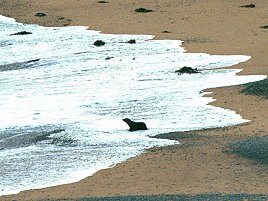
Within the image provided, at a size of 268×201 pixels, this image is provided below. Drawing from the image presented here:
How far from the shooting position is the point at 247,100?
62.5 feet

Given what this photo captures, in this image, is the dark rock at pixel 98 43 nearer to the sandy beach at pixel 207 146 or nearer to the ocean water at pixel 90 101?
the ocean water at pixel 90 101

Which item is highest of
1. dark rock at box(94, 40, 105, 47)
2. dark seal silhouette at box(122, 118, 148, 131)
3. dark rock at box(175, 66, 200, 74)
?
dark seal silhouette at box(122, 118, 148, 131)

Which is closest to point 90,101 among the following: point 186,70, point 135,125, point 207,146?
point 135,125

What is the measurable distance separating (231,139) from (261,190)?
349 cm

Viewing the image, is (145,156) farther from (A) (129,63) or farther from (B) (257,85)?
(A) (129,63)

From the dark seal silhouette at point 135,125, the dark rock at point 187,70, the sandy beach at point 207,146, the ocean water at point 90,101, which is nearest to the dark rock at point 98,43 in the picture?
the ocean water at point 90,101

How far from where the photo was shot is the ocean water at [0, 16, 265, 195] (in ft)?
48.4

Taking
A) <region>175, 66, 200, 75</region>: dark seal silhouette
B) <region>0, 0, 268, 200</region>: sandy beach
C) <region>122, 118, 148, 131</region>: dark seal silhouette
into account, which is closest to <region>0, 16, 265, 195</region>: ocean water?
<region>122, 118, 148, 131</region>: dark seal silhouette

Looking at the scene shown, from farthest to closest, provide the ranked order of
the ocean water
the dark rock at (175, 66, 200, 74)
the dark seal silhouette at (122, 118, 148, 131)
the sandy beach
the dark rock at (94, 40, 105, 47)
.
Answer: the dark rock at (94, 40, 105, 47) < the dark rock at (175, 66, 200, 74) < the dark seal silhouette at (122, 118, 148, 131) < the ocean water < the sandy beach

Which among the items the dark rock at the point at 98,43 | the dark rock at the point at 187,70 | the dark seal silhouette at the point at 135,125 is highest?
the dark seal silhouette at the point at 135,125

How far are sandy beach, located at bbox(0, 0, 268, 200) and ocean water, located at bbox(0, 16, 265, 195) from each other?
0.45m

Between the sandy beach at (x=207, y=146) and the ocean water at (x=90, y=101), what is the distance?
1.47 ft

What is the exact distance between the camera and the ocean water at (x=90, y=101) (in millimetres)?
14766

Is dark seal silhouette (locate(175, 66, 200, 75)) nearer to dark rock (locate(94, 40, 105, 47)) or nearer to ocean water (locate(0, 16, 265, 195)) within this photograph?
ocean water (locate(0, 16, 265, 195))
